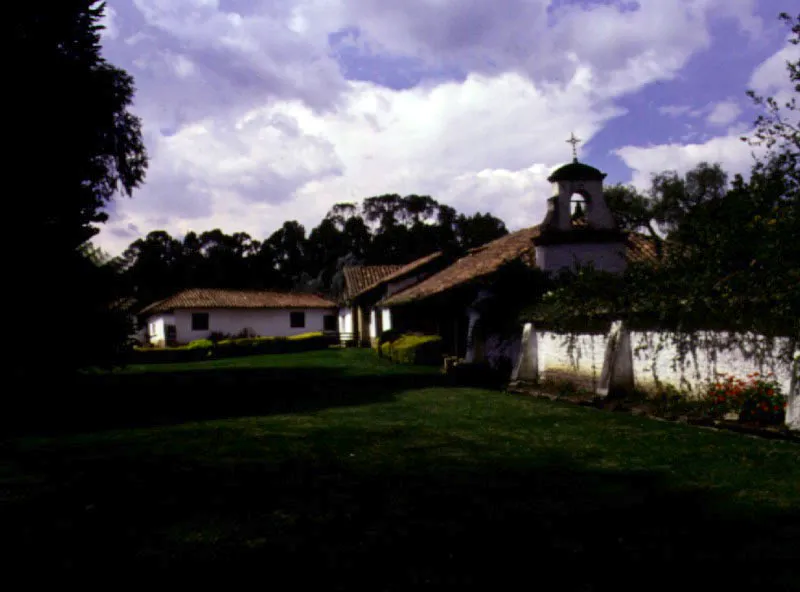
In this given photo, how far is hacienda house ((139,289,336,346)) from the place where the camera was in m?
44.1

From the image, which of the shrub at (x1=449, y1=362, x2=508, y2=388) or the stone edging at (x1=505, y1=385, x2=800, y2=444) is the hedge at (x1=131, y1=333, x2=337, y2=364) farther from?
the stone edging at (x1=505, y1=385, x2=800, y2=444)

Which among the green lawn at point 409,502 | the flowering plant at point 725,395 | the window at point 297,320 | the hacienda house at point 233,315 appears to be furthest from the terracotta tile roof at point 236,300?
the flowering plant at point 725,395

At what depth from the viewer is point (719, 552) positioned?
4070 mm

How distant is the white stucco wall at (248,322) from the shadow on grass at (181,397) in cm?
2366

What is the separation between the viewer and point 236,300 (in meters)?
46.2

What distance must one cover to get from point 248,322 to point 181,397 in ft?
107

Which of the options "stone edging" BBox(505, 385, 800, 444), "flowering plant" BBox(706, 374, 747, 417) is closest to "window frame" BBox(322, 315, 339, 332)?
"stone edging" BBox(505, 385, 800, 444)

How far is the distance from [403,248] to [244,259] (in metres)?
20.1

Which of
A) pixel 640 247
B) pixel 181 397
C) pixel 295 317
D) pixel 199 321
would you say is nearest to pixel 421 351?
pixel 640 247

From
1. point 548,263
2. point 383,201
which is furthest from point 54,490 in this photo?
point 383,201

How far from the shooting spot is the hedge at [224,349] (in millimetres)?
31734

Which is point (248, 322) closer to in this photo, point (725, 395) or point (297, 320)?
point (297, 320)

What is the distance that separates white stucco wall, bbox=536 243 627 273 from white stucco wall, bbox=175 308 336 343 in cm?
3201

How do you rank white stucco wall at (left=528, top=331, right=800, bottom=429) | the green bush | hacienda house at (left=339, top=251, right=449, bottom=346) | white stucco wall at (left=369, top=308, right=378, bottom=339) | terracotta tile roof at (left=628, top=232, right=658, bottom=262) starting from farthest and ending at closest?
white stucco wall at (left=369, top=308, right=378, bottom=339), hacienda house at (left=339, top=251, right=449, bottom=346), the green bush, terracotta tile roof at (left=628, top=232, right=658, bottom=262), white stucco wall at (left=528, top=331, right=800, bottom=429)
